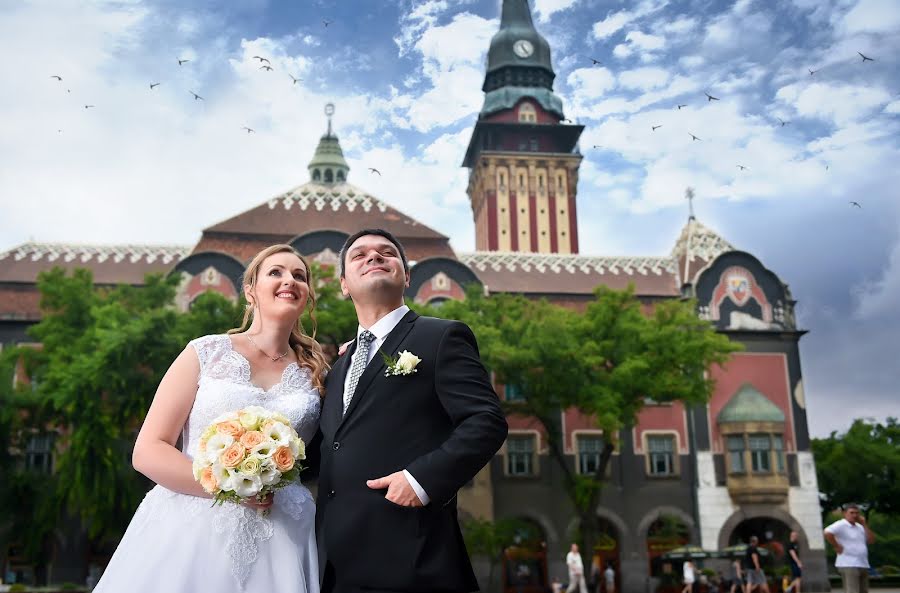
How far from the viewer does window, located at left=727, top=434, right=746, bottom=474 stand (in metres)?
29.4

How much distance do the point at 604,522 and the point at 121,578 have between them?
88.6 ft

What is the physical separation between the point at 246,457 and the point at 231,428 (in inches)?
6.2

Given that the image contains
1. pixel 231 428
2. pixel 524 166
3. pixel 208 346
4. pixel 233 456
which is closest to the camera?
pixel 233 456

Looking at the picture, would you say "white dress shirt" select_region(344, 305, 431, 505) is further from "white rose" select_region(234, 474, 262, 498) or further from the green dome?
the green dome

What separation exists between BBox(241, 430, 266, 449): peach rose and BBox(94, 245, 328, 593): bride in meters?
0.36

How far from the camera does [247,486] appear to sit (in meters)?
3.55

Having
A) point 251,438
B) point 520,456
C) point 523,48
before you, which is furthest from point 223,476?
point 523,48

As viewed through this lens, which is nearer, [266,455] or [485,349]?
[266,455]

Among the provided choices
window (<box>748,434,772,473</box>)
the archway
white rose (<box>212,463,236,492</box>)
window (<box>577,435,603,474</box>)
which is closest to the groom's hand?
white rose (<box>212,463,236,492</box>)

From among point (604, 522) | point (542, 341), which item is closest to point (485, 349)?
point (542, 341)

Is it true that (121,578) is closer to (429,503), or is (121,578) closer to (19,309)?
(429,503)

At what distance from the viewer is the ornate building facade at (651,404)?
A: 28.7m

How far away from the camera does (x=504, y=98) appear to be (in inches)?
1795

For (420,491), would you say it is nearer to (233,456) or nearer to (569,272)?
(233,456)
